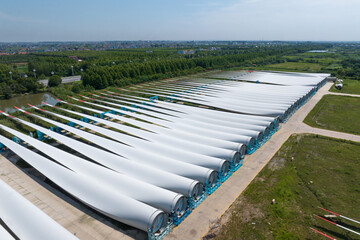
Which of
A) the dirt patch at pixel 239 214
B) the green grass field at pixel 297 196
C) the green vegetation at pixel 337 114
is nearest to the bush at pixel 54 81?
the green grass field at pixel 297 196

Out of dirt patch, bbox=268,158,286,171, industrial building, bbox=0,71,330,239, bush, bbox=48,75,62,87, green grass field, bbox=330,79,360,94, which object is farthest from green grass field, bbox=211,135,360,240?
bush, bbox=48,75,62,87

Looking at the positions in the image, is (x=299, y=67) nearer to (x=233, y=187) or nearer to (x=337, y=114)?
(x=337, y=114)

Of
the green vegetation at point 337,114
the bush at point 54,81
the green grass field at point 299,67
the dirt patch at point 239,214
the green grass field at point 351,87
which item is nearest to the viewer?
the dirt patch at point 239,214

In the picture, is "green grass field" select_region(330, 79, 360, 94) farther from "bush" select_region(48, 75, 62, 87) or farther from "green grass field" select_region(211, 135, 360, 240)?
"bush" select_region(48, 75, 62, 87)

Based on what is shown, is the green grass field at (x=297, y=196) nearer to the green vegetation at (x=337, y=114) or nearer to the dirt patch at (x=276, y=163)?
the dirt patch at (x=276, y=163)

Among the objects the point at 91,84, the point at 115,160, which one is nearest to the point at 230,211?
the point at 115,160

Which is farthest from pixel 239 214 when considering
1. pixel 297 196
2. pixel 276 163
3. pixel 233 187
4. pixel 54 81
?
pixel 54 81

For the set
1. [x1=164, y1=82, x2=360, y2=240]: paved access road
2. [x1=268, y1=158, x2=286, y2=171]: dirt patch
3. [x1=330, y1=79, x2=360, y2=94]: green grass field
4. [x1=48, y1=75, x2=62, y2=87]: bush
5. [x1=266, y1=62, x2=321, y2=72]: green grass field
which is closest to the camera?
[x1=164, y1=82, x2=360, y2=240]: paved access road
